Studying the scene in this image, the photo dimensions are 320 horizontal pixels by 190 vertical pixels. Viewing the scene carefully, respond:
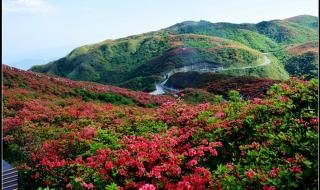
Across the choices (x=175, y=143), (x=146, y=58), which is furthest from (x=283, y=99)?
(x=146, y=58)

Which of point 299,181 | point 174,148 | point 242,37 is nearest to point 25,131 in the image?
point 174,148

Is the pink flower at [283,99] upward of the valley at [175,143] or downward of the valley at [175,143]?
upward

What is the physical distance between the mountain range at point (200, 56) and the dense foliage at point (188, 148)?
49.7m

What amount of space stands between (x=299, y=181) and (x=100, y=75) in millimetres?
109720

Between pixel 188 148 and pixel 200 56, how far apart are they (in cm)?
8021

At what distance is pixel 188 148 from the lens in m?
8.65

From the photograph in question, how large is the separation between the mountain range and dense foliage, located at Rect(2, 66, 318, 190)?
163ft

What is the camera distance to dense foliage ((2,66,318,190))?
20.5 ft

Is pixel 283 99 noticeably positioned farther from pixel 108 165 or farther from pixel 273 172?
pixel 108 165

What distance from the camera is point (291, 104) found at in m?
8.21

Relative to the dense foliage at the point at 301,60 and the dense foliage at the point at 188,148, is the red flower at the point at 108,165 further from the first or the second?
the dense foliage at the point at 301,60

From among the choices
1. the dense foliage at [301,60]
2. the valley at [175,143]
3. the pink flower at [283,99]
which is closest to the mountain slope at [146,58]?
the dense foliage at [301,60]

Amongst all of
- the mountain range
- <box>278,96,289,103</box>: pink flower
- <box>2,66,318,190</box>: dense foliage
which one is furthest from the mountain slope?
<box>278,96,289,103</box>: pink flower

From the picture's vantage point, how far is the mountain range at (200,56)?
80812 mm
